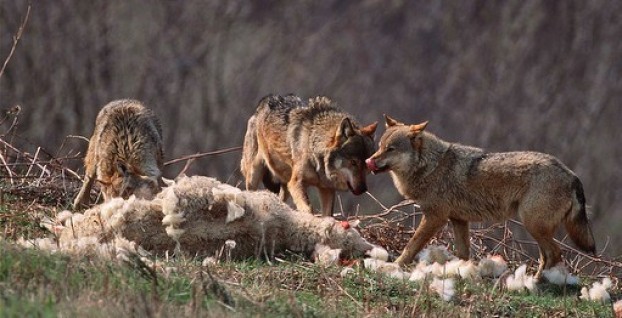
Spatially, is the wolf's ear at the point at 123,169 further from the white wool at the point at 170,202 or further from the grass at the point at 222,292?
the white wool at the point at 170,202

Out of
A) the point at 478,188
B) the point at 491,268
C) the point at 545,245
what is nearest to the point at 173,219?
the point at 491,268

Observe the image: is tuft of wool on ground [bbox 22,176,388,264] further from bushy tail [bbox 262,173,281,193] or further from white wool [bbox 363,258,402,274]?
bushy tail [bbox 262,173,281,193]

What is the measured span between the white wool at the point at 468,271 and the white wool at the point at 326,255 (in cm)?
97

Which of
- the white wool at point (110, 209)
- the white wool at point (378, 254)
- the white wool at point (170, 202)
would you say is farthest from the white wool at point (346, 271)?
the white wool at point (110, 209)

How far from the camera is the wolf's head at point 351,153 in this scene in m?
15.0

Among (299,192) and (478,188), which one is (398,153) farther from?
(299,192)

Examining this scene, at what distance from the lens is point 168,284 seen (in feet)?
31.4

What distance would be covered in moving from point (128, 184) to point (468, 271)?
12.0 ft

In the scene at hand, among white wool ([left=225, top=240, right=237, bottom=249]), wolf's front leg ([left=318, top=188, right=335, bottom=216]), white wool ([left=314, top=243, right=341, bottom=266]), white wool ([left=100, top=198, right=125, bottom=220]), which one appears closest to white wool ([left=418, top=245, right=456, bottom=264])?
white wool ([left=314, top=243, right=341, bottom=266])

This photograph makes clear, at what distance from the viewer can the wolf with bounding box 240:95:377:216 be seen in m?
15.1

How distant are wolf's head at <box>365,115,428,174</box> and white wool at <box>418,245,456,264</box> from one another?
2.49 feet

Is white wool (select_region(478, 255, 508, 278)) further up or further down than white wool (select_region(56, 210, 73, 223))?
further down

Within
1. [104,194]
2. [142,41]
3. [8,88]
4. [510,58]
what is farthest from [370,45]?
[104,194]

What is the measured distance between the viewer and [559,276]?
12477 mm
